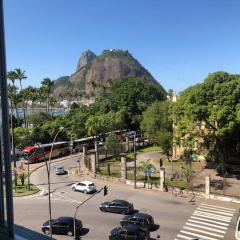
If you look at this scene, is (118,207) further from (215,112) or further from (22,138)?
(22,138)

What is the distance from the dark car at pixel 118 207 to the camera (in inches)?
1228

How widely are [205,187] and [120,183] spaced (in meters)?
10.2

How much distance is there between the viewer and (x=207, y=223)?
28.5 metres

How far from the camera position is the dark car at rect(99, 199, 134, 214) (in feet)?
102

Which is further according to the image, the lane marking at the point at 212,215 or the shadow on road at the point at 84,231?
the lane marking at the point at 212,215

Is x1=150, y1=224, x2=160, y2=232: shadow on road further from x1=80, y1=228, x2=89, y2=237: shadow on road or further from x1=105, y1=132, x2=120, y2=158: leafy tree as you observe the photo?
x1=105, y1=132, x2=120, y2=158: leafy tree

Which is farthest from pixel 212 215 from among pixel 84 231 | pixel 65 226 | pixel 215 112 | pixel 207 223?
pixel 215 112

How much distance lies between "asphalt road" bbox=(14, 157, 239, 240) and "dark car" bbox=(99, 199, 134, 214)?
0.46 meters

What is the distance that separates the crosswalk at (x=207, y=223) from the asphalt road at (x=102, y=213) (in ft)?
1.21

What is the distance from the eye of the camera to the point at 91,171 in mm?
47594

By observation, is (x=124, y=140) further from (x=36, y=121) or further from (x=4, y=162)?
(x=4, y=162)

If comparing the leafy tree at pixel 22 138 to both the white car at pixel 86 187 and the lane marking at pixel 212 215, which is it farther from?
the lane marking at pixel 212 215

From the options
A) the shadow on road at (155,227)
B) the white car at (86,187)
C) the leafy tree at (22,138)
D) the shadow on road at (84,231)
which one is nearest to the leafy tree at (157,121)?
the white car at (86,187)

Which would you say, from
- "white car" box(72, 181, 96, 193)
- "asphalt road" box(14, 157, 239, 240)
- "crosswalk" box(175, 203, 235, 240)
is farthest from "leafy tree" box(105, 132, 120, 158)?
"crosswalk" box(175, 203, 235, 240)
